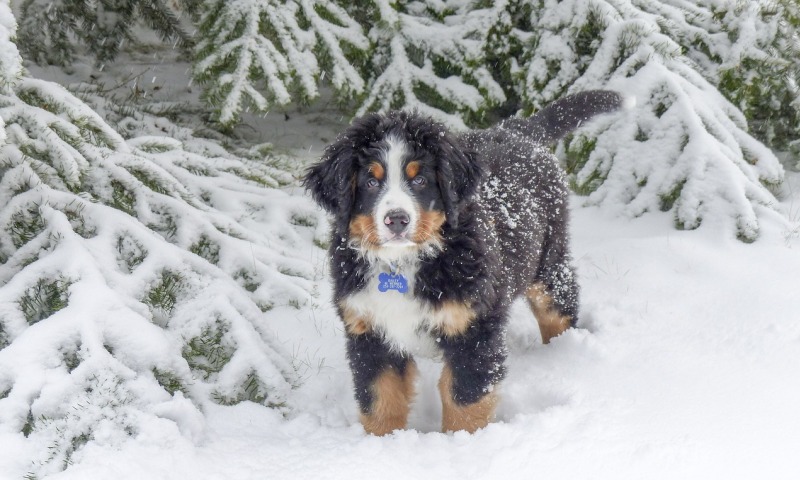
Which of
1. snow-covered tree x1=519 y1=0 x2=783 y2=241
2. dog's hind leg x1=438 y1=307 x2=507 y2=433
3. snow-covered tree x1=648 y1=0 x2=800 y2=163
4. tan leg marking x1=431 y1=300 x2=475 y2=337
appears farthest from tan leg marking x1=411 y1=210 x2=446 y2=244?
snow-covered tree x1=648 y1=0 x2=800 y2=163

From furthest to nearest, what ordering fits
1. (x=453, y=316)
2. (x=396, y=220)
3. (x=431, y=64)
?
(x=431, y=64)
(x=453, y=316)
(x=396, y=220)

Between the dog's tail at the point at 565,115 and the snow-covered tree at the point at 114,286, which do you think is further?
the dog's tail at the point at 565,115

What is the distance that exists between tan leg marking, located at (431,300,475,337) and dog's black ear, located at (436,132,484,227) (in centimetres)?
35

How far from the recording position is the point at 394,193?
277cm

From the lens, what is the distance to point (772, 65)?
5.00 metres

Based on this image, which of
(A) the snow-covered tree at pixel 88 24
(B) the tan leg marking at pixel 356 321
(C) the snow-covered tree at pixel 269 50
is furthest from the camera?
(A) the snow-covered tree at pixel 88 24

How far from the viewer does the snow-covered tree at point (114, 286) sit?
9.07 ft

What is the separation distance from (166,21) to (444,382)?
15.0 feet

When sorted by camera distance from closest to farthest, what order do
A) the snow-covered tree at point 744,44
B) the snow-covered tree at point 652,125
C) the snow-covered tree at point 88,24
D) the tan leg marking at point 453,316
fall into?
the tan leg marking at point 453,316 < the snow-covered tree at point 652,125 < the snow-covered tree at point 744,44 < the snow-covered tree at point 88,24

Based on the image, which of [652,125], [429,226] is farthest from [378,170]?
[652,125]

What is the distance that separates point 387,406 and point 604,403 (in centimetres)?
101

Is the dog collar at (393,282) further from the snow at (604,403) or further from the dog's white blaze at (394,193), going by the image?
the snow at (604,403)

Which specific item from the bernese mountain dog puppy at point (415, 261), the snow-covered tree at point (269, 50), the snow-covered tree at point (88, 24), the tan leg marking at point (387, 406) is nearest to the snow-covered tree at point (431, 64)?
the snow-covered tree at point (269, 50)

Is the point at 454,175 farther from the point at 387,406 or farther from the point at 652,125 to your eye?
the point at 652,125
